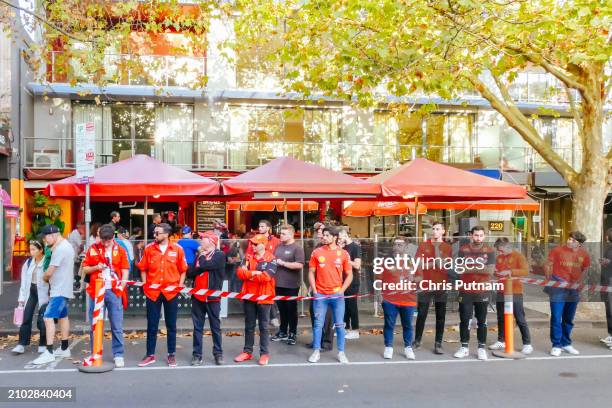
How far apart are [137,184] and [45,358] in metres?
3.75

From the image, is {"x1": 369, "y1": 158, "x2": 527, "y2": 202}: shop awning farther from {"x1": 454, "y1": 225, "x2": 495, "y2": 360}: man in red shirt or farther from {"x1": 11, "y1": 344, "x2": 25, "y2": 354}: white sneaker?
{"x1": 11, "y1": 344, "x2": 25, "y2": 354}: white sneaker

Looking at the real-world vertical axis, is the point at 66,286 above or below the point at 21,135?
below

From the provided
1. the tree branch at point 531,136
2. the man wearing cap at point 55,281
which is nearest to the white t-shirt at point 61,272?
the man wearing cap at point 55,281

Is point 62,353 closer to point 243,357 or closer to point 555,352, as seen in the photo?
point 243,357

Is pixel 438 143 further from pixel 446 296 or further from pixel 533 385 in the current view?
pixel 533 385

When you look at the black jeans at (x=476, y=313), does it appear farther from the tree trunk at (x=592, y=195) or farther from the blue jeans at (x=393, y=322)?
the tree trunk at (x=592, y=195)

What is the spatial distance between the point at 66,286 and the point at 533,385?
244 inches

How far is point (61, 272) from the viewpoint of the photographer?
7.67m

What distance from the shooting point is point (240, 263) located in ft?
33.0

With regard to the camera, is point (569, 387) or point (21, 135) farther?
point (21, 135)

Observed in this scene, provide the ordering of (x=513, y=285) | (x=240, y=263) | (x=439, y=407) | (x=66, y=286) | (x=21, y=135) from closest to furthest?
(x=439, y=407), (x=66, y=286), (x=513, y=285), (x=240, y=263), (x=21, y=135)

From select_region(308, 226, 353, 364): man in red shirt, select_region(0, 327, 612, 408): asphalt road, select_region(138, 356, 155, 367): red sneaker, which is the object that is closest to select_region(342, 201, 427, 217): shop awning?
select_region(0, 327, 612, 408): asphalt road

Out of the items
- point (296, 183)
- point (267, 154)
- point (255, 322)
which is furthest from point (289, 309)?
point (267, 154)

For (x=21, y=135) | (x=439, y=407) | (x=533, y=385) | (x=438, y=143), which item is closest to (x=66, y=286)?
(x=439, y=407)
